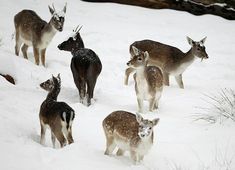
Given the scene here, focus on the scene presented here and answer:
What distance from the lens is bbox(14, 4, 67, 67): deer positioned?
12.4 meters

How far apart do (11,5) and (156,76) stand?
334 inches

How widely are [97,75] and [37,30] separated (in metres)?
2.89

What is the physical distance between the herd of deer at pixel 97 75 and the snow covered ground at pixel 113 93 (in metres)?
0.27

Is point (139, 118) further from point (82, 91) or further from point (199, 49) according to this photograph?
point (199, 49)

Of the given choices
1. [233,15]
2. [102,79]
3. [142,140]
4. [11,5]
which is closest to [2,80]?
[102,79]

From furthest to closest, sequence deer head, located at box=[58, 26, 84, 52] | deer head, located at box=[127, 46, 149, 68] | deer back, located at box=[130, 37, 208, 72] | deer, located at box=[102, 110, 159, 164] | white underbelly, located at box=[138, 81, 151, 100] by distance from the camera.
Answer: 1. deer back, located at box=[130, 37, 208, 72]
2. deer head, located at box=[58, 26, 84, 52]
3. white underbelly, located at box=[138, 81, 151, 100]
4. deer head, located at box=[127, 46, 149, 68]
5. deer, located at box=[102, 110, 159, 164]

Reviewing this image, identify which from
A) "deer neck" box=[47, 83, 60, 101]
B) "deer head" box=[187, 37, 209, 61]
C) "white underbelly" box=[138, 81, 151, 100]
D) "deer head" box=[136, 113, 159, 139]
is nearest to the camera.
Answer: "deer head" box=[136, 113, 159, 139]

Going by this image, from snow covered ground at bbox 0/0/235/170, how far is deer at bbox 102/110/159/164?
209 mm

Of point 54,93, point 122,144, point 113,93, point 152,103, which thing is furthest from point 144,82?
point 122,144

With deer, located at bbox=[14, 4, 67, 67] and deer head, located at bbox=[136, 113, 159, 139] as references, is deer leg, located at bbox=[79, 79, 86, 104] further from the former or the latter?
deer head, located at bbox=[136, 113, 159, 139]

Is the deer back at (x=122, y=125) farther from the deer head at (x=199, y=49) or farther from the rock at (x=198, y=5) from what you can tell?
the rock at (x=198, y=5)

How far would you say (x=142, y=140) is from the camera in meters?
7.26

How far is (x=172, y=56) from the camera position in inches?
497

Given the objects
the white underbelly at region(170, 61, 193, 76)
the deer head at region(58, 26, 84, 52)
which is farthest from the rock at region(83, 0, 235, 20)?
the deer head at region(58, 26, 84, 52)
